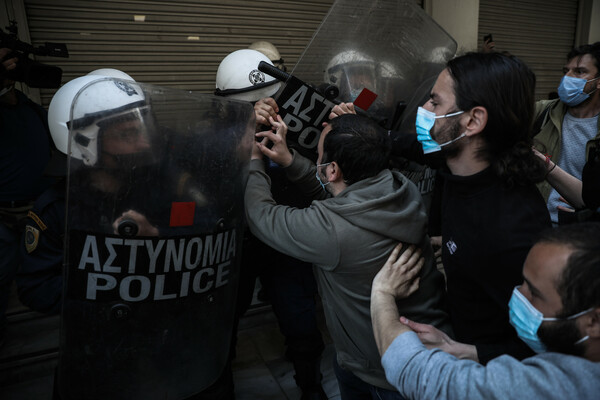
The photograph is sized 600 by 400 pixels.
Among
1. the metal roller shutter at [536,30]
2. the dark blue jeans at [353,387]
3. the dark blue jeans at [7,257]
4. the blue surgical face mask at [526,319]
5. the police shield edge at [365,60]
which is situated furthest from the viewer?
the metal roller shutter at [536,30]

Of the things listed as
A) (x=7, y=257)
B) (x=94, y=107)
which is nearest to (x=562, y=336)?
(x=94, y=107)

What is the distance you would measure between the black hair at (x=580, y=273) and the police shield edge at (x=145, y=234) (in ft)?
3.49

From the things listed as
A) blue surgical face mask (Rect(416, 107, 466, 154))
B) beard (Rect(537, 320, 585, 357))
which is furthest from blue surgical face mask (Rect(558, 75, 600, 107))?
beard (Rect(537, 320, 585, 357))

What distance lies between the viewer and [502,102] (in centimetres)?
149

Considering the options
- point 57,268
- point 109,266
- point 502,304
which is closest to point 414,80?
point 502,304

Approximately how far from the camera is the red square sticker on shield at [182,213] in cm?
137

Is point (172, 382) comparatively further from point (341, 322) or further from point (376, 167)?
point (376, 167)

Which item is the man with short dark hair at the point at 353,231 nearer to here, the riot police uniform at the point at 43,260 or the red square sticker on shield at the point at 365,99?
the red square sticker on shield at the point at 365,99

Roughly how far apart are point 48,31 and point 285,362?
3.32 meters

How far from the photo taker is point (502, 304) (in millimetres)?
1350

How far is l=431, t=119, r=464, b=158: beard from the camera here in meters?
1.58

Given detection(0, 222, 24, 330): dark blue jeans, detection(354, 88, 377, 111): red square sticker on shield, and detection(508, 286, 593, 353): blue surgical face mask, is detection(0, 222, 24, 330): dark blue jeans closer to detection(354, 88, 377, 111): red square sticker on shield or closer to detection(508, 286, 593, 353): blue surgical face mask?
detection(354, 88, 377, 111): red square sticker on shield

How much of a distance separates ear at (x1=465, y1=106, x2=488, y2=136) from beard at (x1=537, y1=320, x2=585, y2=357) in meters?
0.75

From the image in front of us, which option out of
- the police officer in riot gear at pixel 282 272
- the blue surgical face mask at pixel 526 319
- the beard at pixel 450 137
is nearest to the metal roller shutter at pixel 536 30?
the police officer in riot gear at pixel 282 272
